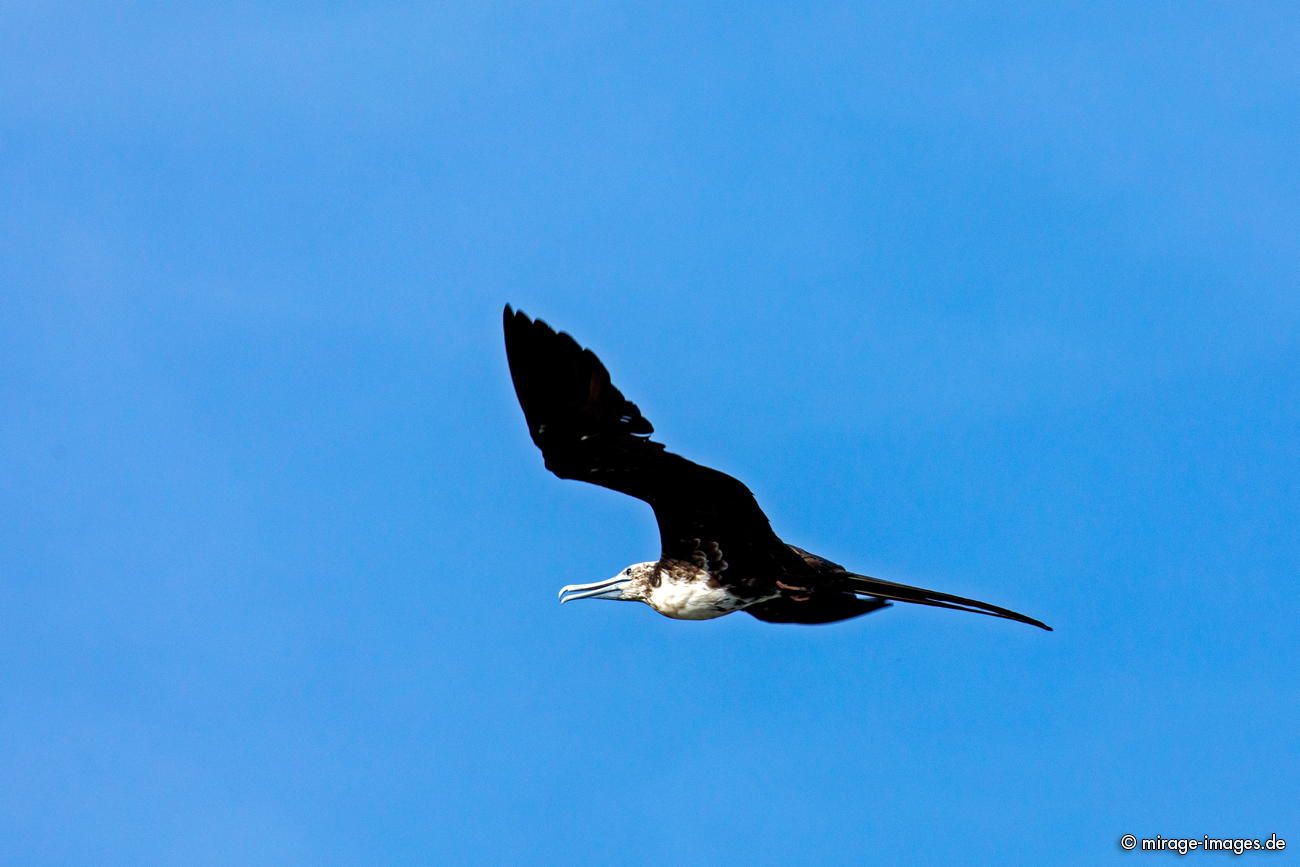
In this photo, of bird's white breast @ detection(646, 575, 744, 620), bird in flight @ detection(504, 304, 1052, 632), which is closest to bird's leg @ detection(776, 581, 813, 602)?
bird in flight @ detection(504, 304, 1052, 632)

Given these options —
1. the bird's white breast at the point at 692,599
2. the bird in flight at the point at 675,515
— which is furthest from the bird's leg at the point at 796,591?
the bird's white breast at the point at 692,599

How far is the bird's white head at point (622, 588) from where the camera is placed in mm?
15781

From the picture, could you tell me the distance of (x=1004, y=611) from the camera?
536 inches

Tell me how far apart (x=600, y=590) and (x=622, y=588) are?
28cm

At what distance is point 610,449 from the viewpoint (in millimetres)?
13422

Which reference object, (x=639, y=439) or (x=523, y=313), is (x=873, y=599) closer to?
(x=639, y=439)

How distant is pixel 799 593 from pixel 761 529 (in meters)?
0.96

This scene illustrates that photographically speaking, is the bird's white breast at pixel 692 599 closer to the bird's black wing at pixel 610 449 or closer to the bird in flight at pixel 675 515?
the bird in flight at pixel 675 515

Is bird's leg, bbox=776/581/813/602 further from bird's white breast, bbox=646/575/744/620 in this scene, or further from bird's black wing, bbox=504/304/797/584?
bird's white breast, bbox=646/575/744/620

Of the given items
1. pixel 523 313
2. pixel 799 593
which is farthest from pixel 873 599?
pixel 523 313

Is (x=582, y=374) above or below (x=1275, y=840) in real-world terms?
above

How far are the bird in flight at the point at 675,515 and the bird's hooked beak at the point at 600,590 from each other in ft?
0.04

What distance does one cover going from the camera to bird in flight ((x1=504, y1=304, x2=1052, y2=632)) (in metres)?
13.2

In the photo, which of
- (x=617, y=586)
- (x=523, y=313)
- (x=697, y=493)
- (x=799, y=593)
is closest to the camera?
(x=523, y=313)
